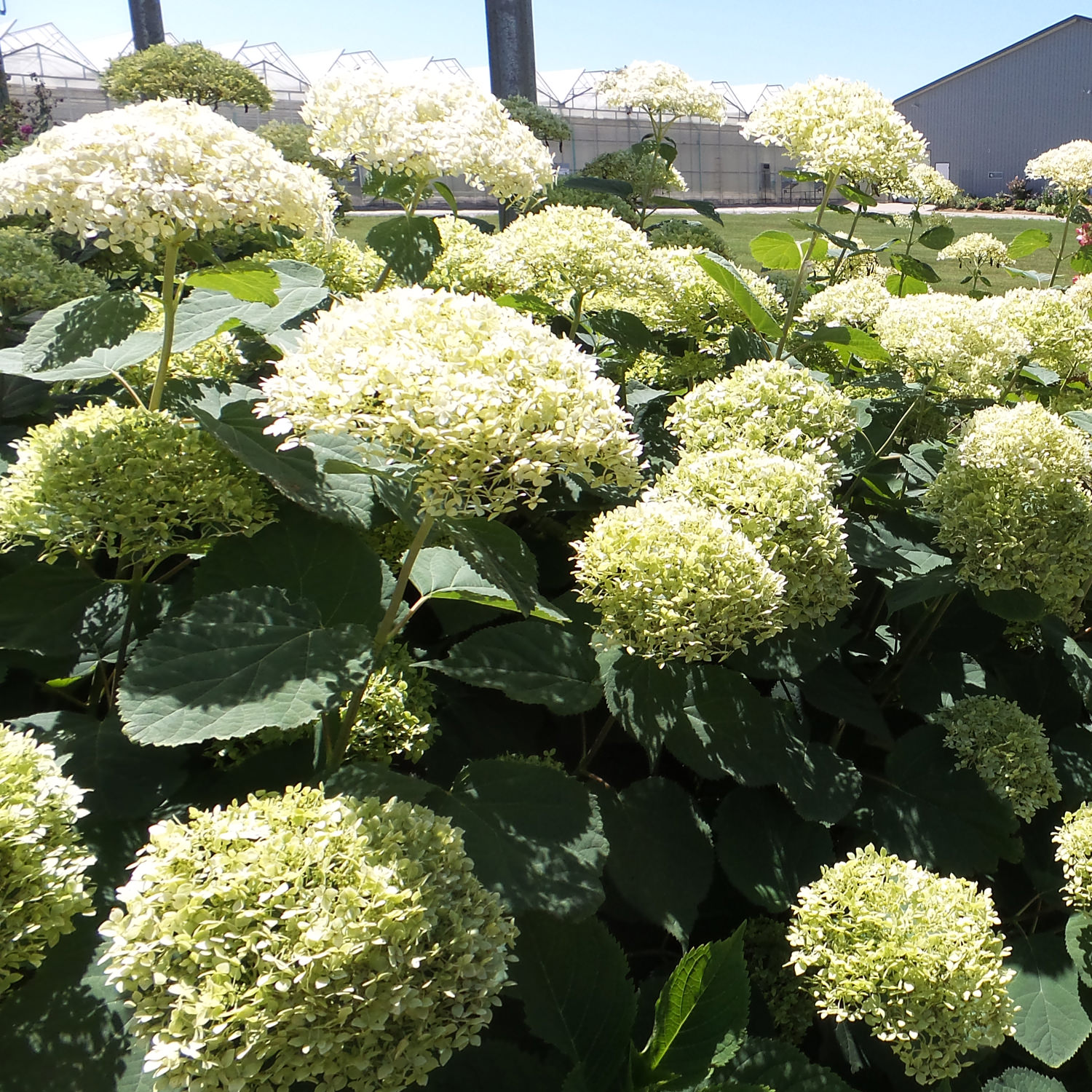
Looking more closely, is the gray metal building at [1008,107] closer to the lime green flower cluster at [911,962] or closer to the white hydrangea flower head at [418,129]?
the white hydrangea flower head at [418,129]

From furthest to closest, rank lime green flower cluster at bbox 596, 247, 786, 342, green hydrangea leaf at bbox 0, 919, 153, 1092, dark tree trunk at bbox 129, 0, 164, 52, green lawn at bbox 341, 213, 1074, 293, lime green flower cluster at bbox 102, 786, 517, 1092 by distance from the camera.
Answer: dark tree trunk at bbox 129, 0, 164, 52
green lawn at bbox 341, 213, 1074, 293
lime green flower cluster at bbox 596, 247, 786, 342
green hydrangea leaf at bbox 0, 919, 153, 1092
lime green flower cluster at bbox 102, 786, 517, 1092

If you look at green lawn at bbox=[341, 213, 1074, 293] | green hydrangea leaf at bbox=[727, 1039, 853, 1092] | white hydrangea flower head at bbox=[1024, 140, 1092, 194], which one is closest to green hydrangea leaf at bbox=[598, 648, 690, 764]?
green hydrangea leaf at bbox=[727, 1039, 853, 1092]

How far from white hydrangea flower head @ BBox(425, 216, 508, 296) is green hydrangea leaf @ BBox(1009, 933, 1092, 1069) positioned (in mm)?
2072

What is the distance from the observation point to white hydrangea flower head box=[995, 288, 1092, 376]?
3.07 meters

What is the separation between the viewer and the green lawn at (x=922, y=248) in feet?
32.6

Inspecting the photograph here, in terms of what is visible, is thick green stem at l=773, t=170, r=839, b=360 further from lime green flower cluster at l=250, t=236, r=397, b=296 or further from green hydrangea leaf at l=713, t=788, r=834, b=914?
green hydrangea leaf at l=713, t=788, r=834, b=914

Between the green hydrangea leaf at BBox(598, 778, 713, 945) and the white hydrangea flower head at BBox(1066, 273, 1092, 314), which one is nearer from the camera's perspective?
the green hydrangea leaf at BBox(598, 778, 713, 945)

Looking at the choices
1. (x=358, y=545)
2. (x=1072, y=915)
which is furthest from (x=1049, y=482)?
(x=358, y=545)

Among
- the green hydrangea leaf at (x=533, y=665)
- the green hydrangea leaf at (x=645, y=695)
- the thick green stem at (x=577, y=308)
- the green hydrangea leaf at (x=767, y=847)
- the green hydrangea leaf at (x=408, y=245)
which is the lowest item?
the green hydrangea leaf at (x=767, y=847)

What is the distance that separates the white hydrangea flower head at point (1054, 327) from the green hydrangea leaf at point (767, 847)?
211 cm

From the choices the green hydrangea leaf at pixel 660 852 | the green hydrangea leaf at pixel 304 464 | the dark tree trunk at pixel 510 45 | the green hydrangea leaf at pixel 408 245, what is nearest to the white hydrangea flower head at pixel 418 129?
the green hydrangea leaf at pixel 408 245

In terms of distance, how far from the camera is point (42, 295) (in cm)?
232

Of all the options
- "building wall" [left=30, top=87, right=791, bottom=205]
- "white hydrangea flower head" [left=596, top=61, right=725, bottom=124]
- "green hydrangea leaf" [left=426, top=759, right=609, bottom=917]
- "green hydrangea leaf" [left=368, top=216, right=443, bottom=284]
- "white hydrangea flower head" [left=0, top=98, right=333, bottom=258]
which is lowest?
"green hydrangea leaf" [left=426, top=759, right=609, bottom=917]

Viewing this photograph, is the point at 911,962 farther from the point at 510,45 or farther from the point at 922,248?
the point at 922,248
